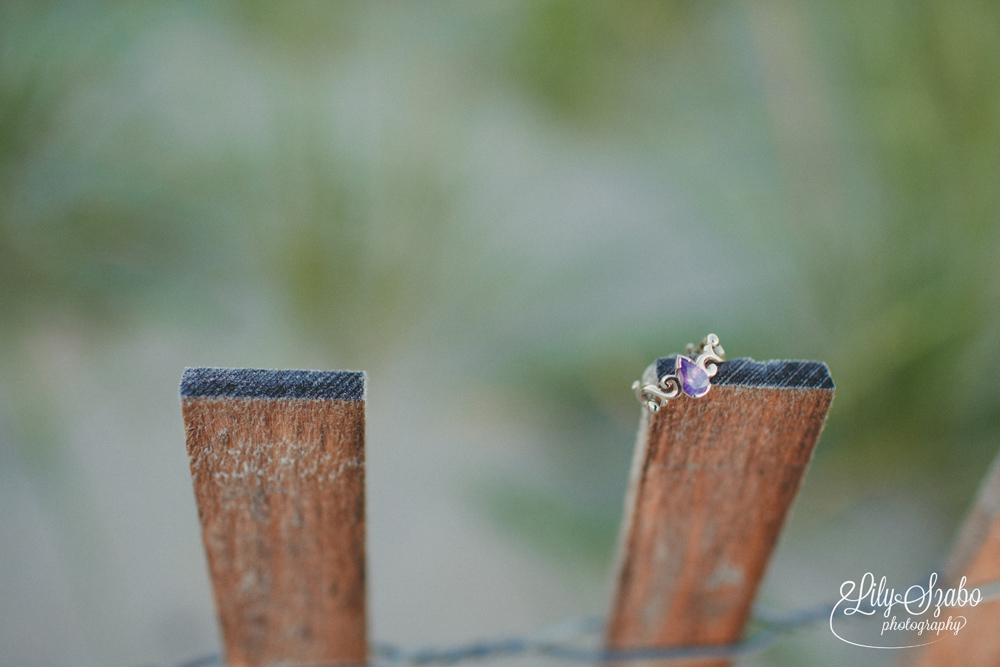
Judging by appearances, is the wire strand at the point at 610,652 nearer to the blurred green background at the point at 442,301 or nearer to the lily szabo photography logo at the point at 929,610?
the lily szabo photography logo at the point at 929,610

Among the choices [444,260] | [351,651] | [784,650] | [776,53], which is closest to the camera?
[351,651]

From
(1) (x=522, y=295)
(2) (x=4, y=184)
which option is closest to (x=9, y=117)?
(2) (x=4, y=184)

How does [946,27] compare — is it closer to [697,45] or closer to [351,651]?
[697,45]

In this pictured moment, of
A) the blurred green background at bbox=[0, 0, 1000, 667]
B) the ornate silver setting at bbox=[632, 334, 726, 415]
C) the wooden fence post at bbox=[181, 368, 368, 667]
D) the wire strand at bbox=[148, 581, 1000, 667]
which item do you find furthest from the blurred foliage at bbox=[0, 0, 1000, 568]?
the ornate silver setting at bbox=[632, 334, 726, 415]

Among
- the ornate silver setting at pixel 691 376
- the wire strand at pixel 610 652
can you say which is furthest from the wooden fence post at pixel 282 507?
the ornate silver setting at pixel 691 376

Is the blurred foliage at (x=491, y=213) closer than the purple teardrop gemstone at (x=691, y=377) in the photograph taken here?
No

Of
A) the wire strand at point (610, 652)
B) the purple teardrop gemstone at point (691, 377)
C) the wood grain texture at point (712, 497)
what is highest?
the purple teardrop gemstone at point (691, 377)
